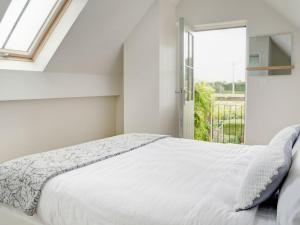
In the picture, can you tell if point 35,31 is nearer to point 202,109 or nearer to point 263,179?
point 263,179

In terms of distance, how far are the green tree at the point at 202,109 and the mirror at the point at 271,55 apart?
1.74 meters

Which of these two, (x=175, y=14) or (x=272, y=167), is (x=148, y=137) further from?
(x=175, y=14)

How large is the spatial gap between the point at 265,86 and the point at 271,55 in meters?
0.38

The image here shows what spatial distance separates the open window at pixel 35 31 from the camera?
2643mm

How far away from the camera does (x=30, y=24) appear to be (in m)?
2.81

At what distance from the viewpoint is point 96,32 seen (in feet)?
10.4

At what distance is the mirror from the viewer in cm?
339

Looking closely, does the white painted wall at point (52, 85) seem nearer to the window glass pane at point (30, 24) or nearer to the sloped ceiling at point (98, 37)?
the sloped ceiling at point (98, 37)

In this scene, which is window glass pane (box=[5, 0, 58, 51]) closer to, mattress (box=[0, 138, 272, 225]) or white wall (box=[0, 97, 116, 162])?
white wall (box=[0, 97, 116, 162])

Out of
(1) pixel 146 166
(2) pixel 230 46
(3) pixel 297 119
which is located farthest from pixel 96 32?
(2) pixel 230 46

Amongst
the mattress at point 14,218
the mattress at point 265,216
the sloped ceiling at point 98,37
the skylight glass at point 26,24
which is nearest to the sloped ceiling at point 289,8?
the sloped ceiling at point 98,37

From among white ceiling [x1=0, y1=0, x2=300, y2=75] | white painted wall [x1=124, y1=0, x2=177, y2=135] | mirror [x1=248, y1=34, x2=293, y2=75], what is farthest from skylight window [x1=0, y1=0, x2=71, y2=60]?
mirror [x1=248, y1=34, x2=293, y2=75]

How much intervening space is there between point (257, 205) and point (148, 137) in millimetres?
1533

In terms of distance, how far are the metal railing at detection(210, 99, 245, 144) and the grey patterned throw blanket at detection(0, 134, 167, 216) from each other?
437 cm
